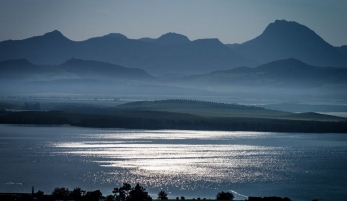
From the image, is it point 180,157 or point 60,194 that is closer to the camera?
point 60,194

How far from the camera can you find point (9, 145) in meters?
72.1

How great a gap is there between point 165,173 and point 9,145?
75.3 ft

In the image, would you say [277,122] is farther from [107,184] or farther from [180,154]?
[107,184]

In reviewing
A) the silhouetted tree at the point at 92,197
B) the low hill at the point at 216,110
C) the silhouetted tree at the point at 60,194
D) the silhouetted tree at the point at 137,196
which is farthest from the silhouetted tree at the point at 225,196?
the low hill at the point at 216,110

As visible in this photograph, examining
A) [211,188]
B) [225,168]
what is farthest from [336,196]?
[225,168]

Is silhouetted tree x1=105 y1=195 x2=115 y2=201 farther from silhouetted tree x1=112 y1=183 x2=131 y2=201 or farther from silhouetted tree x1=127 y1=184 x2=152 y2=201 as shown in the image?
silhouetted tree x1=127 y1=184 x2=152 y2=201

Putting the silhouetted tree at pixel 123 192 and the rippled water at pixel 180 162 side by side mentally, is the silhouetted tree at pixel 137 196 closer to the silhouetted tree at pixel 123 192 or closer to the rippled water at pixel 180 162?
the silhouetted tree at pixel 123 192

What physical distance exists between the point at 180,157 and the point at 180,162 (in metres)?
3.75

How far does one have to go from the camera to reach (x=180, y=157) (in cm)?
6500

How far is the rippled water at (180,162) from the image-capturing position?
48.8 metres

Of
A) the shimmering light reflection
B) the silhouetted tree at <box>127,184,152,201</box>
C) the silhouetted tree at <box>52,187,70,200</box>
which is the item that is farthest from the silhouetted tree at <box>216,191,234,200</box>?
the silhouetted tree at <box>52,187,70,200</box>

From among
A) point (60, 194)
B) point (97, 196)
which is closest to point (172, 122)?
point (60, 194)

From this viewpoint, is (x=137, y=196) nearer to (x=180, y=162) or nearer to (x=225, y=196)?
(x=225, y=196)

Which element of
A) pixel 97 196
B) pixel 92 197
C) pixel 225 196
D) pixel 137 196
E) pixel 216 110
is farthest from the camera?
pixel 216 110
